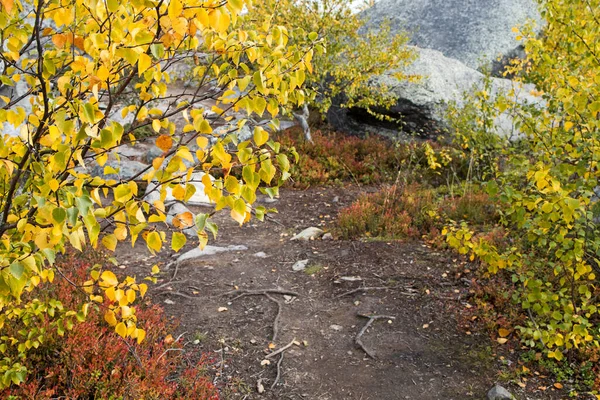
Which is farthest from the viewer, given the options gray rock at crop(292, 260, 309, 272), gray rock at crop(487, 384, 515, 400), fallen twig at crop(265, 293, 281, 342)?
gray rock at crop(292, 260, 309, 272)

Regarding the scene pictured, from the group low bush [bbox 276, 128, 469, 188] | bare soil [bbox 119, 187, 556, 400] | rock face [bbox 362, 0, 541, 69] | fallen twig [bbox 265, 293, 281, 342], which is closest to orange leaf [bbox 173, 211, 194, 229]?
bare soil [bbox 119, 187, 556, 400]

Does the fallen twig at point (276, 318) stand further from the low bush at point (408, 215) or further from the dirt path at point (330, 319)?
the low bush at point (408, 215)

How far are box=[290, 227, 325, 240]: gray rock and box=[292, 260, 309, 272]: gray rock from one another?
0.94 meters

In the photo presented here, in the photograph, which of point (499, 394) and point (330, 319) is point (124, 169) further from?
point (499, 394)

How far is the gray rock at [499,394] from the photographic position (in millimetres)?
4488

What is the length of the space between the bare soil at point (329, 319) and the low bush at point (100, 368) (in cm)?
43

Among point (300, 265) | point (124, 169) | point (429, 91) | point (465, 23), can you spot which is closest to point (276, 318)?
point (300, 265)

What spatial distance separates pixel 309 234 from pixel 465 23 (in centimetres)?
1183

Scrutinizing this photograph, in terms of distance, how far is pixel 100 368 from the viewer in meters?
4.23

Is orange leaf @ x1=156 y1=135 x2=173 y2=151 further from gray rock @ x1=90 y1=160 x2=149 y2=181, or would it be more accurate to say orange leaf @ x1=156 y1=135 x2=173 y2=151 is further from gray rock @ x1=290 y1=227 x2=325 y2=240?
gray rock @ x1=90 y1=160 x2=149 y2=181

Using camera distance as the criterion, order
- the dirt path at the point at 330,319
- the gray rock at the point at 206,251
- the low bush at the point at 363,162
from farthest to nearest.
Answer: the low bush at the point at 363,162 → the gray rock at the point at 206,251 → the dirt path at the point at 330,319

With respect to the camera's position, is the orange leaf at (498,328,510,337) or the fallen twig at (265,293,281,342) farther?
the fallen twig at (265,293,281,342)

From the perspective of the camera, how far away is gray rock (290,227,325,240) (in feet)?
28.3

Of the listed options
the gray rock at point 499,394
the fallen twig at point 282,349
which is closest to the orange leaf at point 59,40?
the fallen twig at point 282,349
